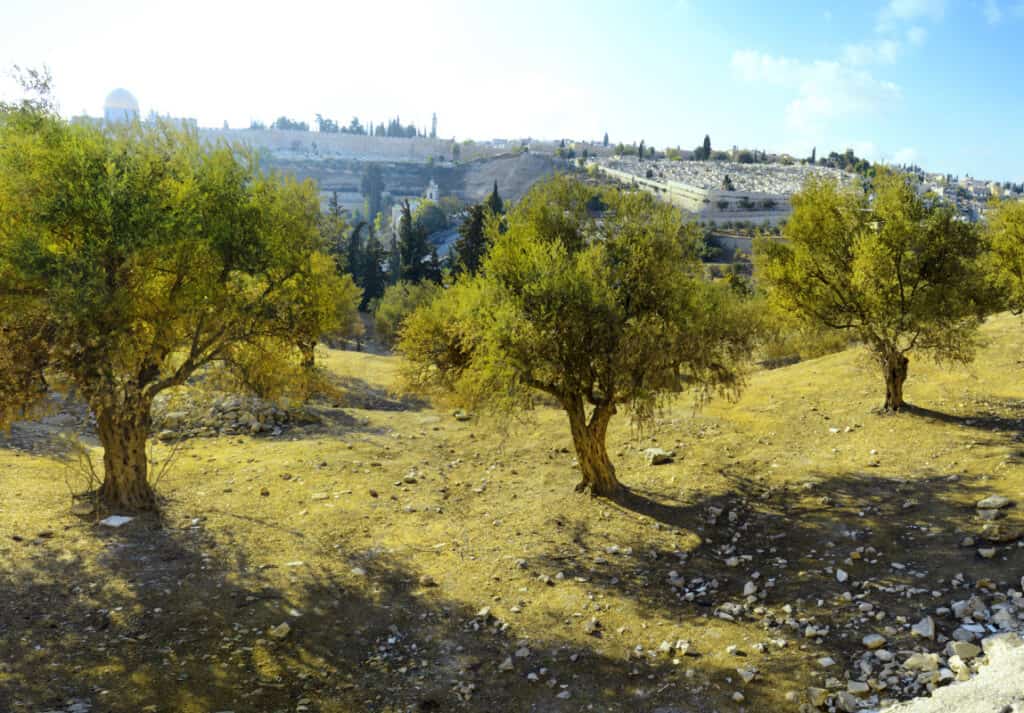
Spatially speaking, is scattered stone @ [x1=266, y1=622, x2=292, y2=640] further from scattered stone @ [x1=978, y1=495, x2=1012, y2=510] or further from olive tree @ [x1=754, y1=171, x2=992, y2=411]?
olive tree @ [x1=754, y1=171, x2=992, y2=411]

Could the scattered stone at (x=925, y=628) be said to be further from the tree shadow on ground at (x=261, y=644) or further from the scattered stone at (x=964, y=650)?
the tree shadow on ground at (x=261, y=644)

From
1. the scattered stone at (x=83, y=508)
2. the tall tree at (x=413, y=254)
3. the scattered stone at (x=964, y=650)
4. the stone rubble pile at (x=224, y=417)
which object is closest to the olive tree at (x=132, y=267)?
the scattered stone at (x=83, y=508)

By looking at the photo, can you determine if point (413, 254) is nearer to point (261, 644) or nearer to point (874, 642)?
point (261, 644)

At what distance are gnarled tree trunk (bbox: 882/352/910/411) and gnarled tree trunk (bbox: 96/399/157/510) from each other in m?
21.0

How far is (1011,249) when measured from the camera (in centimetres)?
2702

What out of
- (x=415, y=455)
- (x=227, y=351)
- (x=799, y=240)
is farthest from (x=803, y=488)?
(x=227, y=351)

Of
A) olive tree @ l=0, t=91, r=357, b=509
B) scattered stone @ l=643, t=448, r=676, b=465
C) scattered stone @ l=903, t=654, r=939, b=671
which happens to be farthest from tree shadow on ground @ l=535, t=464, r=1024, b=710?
olive tree @ l=0, t=91, r=357, b=509

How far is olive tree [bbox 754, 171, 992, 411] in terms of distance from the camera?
65.6ft

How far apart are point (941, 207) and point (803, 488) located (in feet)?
34.9

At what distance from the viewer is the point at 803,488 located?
56.4 feet

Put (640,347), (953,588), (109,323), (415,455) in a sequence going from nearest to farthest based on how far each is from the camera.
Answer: (953,588), (109,323), (640,347), (415,455)

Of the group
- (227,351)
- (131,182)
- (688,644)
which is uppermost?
(131,182)

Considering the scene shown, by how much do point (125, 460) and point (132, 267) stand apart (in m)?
4.89

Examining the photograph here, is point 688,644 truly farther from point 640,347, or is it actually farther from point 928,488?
point 928,488
